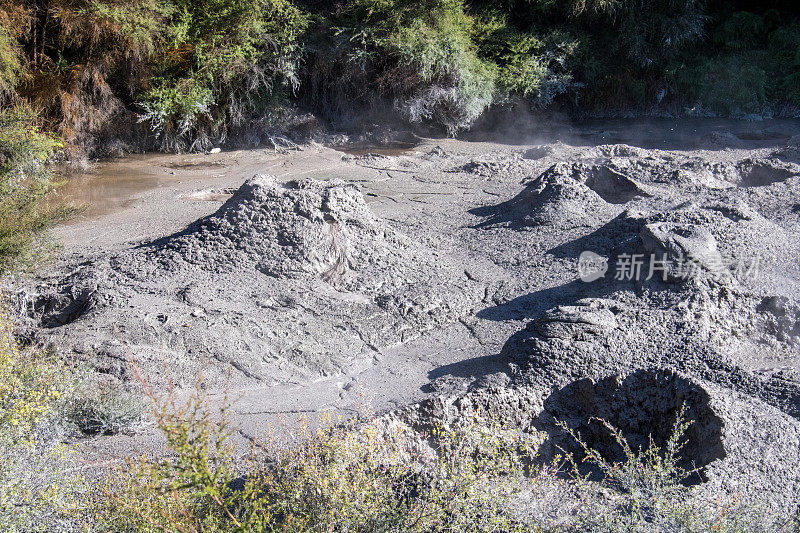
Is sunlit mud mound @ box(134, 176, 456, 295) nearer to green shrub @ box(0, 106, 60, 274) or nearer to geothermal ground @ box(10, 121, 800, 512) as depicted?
geothermal ground @ box(10, 121, 800, 512)

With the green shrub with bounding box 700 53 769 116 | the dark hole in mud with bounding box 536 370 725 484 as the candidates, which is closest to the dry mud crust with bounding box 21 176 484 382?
the dark hole in mud with bounding box 536 370 725 484

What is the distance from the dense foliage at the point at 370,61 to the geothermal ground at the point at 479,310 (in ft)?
13.2

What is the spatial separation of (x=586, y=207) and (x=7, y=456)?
5.68 m

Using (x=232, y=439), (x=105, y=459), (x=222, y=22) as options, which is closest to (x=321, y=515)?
(x=232, y=439)

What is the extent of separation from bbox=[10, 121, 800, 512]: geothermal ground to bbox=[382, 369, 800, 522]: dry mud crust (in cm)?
1

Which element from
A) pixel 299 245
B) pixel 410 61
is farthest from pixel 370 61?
pixel 299 245

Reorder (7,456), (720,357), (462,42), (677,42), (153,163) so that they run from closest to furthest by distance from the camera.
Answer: (7,456) < (720,357) < (153,163) < (462,42) < (677,42)

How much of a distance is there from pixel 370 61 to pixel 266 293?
26.9ft

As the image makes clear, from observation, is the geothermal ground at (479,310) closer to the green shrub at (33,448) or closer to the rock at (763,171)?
the green shrub at (33,448)

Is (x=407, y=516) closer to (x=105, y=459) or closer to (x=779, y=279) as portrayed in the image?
(x=105, y=459)

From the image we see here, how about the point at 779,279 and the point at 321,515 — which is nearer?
the point at 321,515

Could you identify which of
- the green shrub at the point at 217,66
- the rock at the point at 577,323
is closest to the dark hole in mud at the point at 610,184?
the rock at the point at 577,323

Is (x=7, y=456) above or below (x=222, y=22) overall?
below

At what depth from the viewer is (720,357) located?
403cm
